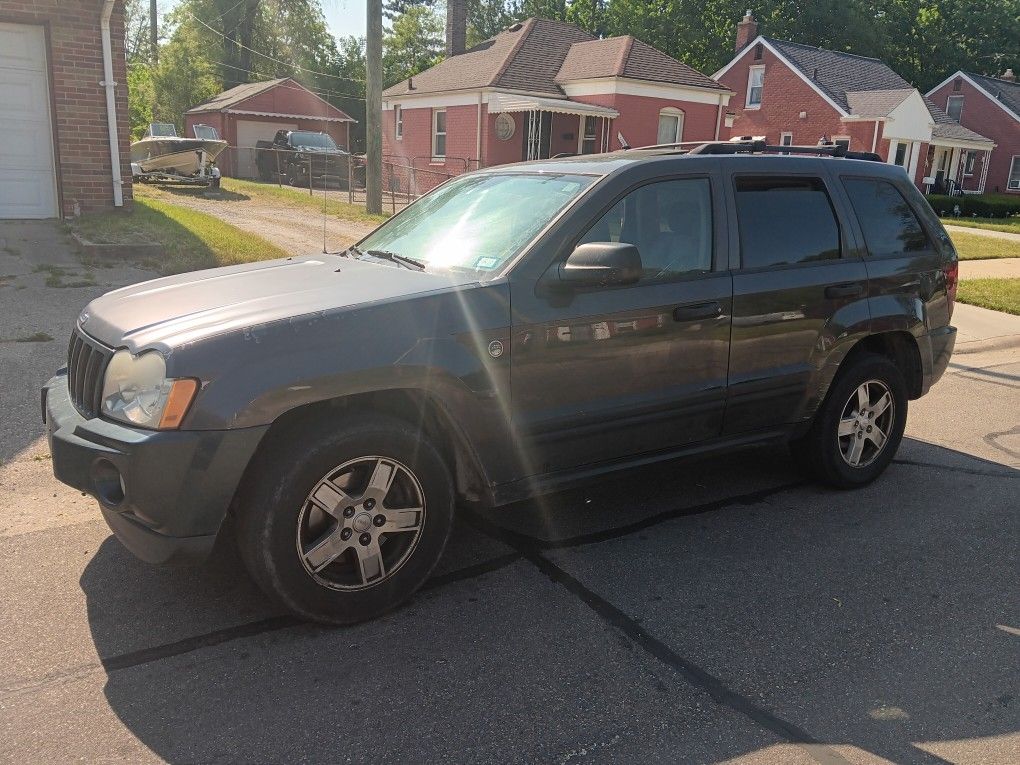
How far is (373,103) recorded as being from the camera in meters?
19.1

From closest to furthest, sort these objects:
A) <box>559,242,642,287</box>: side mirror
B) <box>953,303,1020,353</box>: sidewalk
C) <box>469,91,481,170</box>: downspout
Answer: <box>559,242,642,287</box>: side mirror
<box>953,303,1020,353</box>: sidewalk
<box>469,91,481,170</box>: downspout

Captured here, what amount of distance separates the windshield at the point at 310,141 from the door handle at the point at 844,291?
95.2 feet

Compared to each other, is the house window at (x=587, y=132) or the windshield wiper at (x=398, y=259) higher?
the house window at (x=587, y=132)

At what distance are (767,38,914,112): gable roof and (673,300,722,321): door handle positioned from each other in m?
37.0

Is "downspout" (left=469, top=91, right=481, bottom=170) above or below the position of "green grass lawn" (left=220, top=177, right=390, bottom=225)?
above

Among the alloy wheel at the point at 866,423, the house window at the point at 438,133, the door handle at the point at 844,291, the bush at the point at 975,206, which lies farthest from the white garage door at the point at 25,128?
the bush at the point at 975,206

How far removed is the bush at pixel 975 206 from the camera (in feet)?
105

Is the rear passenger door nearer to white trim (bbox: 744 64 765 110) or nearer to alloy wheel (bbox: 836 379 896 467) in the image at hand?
alloy wheel (bbox: 836 379 896 467)

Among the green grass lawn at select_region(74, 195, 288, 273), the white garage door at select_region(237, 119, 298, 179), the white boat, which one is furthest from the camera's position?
the white garage door at select_region(237, 119, 298, 179)

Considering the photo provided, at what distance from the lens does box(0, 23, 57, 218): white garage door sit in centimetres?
1155

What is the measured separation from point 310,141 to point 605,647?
30.8 m

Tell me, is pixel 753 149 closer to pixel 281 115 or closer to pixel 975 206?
pixel 975 206

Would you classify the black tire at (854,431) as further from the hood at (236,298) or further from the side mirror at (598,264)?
the hood at (236,298)

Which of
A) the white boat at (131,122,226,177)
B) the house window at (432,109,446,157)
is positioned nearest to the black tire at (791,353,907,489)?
the white boat at (131,122,226,177)
